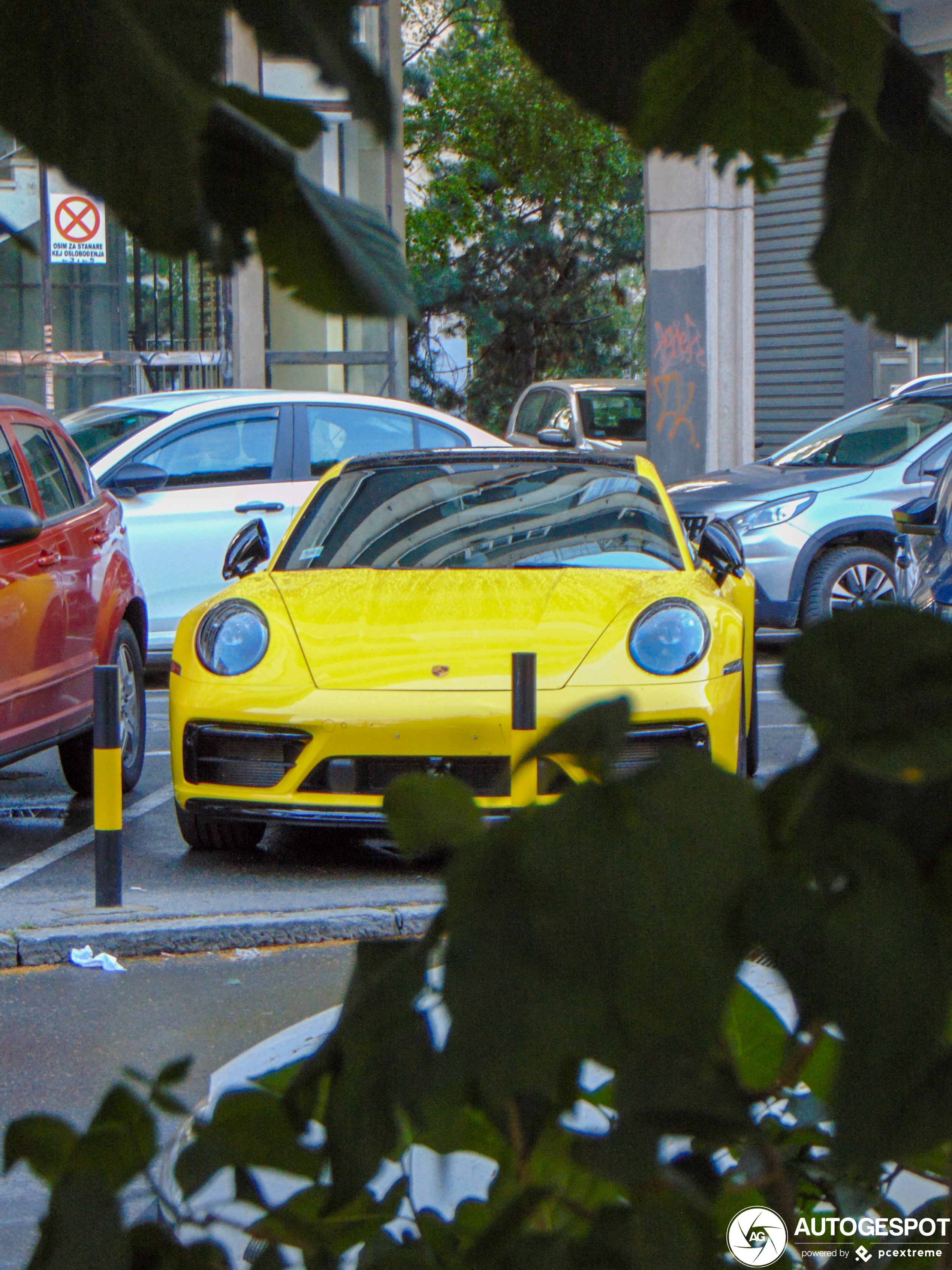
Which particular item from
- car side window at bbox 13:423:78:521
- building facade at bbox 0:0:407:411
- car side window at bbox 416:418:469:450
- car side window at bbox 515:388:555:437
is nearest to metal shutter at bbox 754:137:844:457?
building facade at bbox 0:0:407:411

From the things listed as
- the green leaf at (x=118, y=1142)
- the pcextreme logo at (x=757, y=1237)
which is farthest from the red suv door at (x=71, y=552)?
the pcextreme logo at (x=757, y=1237)

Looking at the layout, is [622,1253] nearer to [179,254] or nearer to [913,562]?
[179,254]

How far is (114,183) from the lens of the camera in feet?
2.23

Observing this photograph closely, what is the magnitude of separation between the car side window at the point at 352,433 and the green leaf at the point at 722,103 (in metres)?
8.52

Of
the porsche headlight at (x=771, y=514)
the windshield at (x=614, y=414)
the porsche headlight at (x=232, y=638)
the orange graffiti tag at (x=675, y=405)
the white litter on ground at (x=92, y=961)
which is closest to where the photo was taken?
the white litter on ground at (x=92, y=961)

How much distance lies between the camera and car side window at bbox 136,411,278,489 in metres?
9.10

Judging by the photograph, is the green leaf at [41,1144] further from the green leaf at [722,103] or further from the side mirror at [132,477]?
the side mirror at [132,477]

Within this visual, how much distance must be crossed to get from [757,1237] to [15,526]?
5.11 meters

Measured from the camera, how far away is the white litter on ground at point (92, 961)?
15.9 ft

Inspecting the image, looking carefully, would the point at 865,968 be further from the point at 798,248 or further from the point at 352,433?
the point at 352,433

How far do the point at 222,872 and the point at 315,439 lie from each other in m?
4.06

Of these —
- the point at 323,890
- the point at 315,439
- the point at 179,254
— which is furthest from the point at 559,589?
the point at 179,254

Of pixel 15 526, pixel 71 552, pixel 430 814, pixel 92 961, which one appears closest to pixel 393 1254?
pixel 430 814

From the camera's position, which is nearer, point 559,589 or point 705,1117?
point 705,1117
